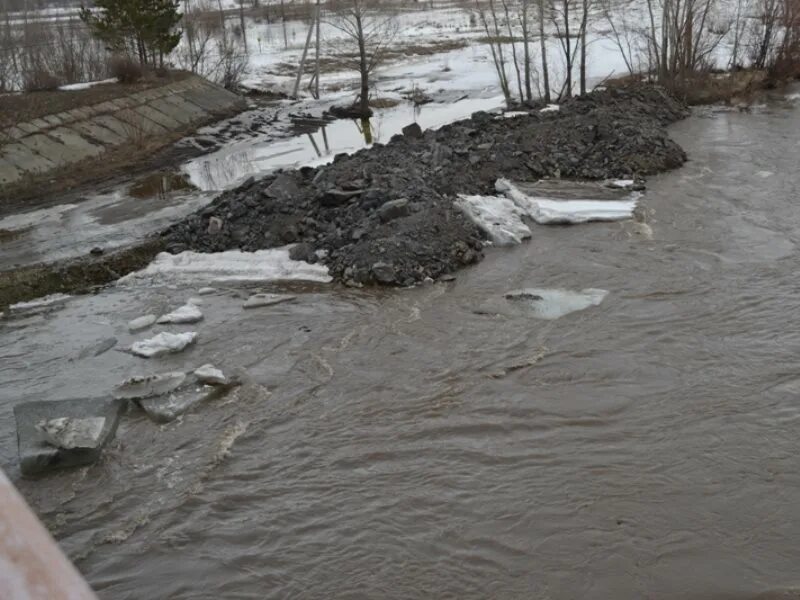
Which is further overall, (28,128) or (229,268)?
(28,128)

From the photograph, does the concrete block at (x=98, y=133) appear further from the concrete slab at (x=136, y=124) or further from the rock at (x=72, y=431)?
the rock at (x=72, y=431)

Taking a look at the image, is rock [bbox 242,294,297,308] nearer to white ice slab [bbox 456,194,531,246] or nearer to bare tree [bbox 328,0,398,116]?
white ice slab [bbox 456,194,531,246]

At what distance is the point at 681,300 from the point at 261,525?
20.0 ft

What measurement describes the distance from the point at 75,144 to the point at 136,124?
3098mm

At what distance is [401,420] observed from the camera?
7105 millimetres

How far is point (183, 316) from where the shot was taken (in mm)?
9719

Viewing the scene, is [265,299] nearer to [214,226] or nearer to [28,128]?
[214,226]

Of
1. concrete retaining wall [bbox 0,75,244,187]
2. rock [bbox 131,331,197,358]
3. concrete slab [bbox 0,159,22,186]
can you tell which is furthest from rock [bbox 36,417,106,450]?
concrete retaining wall [bbox 0,75,244,187]

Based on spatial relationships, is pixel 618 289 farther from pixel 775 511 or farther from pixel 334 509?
pixel 334 509

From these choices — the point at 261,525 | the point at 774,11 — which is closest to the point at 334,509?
the point at 261,525

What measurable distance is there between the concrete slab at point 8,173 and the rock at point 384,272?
40.7 feet

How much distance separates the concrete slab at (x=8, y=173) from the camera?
1839cm

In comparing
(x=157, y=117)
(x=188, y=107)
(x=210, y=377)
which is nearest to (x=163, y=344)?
(x=210, y=377)

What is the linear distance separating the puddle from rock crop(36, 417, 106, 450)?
11279 millimetres
